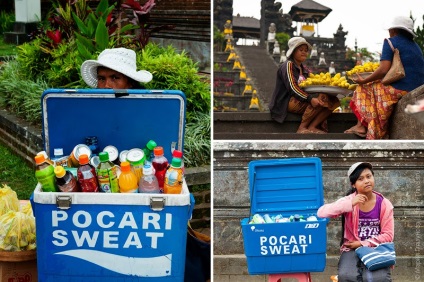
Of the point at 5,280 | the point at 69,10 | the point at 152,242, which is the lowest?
the point at 5,280

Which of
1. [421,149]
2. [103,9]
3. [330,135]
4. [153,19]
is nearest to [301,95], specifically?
[330,135]

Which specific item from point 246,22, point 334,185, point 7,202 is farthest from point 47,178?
point 246,22

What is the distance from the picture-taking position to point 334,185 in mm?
5773

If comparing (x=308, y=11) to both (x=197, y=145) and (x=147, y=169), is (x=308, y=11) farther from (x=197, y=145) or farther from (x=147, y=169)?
(x=147, y=169)

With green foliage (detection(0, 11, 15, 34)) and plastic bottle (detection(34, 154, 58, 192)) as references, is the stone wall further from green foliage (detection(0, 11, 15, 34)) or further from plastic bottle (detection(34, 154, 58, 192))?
green foliage (detection(0, 11, 15, 34))

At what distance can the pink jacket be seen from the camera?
4148 millimetres

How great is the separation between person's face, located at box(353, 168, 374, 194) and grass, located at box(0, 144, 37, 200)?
3266 mm

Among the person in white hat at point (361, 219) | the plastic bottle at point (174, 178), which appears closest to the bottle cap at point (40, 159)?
the plastic bottle at point (174, 178)

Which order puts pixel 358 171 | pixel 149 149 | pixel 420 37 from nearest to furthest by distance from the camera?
pixel 149 149
pixel 358 171
pixel 420 37

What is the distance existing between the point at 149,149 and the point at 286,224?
2.96 ft

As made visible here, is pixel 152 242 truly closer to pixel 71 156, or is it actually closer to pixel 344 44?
pixel 71 156

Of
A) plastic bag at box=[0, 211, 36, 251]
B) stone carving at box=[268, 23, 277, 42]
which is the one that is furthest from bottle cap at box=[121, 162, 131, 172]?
stone carving at box=[268, 23, 277, 42]

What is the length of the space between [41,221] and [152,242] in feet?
1.78

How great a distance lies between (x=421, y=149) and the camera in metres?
5.73
